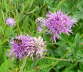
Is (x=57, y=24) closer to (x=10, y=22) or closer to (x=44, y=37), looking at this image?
(x=44, y=37)

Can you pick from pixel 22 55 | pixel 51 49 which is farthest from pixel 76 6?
pixel 22 55

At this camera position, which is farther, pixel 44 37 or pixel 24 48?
pixel 44 37

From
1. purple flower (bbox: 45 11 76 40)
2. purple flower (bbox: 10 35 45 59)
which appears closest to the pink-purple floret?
purple flower (bbox: 10 35 45 59)

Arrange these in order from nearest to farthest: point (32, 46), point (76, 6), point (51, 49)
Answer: point (32, 46)
point (51, 49)
point (76, 6)

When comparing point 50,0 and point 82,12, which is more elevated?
point 50,0

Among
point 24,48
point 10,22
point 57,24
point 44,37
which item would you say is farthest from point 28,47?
point 10,22

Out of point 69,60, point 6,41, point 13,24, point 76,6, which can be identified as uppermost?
point 76,6

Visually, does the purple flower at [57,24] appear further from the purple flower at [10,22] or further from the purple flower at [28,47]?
the purple flower at [10,22]

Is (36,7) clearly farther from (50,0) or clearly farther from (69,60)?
(69,60)
